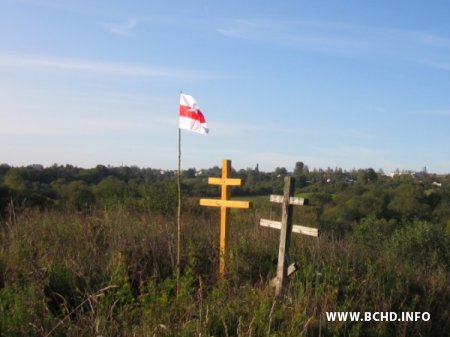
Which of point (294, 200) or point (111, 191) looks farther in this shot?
point (111, 191)

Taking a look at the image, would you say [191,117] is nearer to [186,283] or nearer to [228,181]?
[228,181]

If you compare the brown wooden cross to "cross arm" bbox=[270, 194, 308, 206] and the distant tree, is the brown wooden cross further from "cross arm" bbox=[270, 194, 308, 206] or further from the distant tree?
the distant tree

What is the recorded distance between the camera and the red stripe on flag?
8.45 metres

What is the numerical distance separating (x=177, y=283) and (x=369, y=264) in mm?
3632

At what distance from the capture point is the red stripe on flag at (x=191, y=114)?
845 centimetres

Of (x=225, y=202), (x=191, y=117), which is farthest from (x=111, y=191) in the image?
(x=191, y=117)

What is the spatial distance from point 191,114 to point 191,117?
0.05 meters

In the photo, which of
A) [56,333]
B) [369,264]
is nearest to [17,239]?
[56,333]

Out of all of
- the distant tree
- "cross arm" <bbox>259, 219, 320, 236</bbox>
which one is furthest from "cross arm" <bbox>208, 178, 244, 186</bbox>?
the distant tree

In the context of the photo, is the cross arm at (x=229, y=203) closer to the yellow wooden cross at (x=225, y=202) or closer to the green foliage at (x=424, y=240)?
the yellow wooden cross at (x=225, y=202)

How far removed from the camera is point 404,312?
7555 mm

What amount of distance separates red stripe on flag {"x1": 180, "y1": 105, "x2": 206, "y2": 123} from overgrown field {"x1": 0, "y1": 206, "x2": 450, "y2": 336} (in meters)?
2.22

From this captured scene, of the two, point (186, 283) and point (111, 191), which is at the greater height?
point (111, 191)

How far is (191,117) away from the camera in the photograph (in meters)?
8.46
